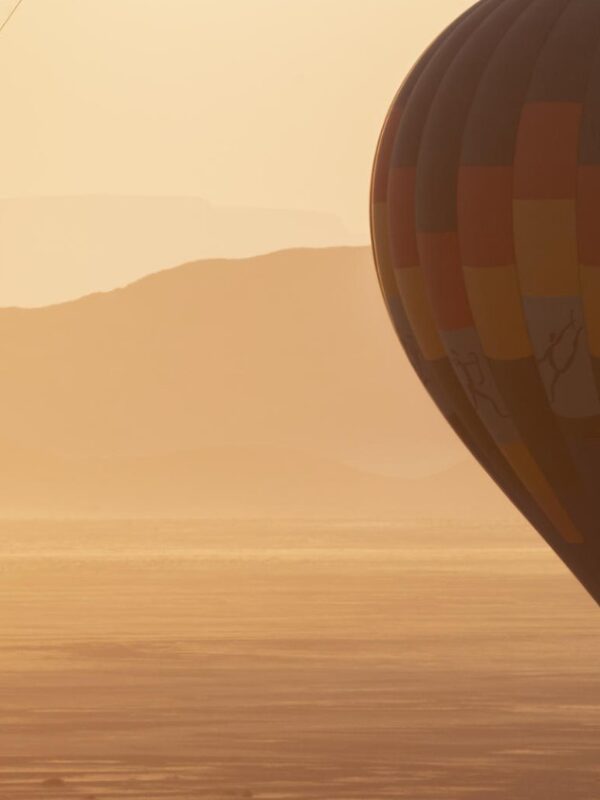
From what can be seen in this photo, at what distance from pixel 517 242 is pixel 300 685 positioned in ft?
23.6

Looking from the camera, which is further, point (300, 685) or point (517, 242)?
point (300, 685)

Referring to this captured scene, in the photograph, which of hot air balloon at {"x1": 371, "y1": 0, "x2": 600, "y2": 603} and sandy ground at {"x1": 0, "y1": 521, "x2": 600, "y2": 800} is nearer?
hot air balloon at {"x1": 371, "y1": 0, "x2": 600, "y2": 603}

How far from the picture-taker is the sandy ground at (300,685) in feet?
40.8

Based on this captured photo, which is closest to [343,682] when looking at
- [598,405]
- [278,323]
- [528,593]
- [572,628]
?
[572,628]

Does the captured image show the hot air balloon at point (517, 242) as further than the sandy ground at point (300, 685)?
No

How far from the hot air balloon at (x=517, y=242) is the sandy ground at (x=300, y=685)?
1.99 meters

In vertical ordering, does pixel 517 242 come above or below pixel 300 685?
below

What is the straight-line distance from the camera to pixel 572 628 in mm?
22516

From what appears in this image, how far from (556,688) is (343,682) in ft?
5.87

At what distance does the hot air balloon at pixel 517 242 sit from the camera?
1059cm

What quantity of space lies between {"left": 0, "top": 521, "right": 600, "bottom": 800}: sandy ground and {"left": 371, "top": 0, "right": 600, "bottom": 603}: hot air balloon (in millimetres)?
1991

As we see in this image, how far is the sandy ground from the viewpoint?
489 inches

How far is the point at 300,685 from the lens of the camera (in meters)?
17.1

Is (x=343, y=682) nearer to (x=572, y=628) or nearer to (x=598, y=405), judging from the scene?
(x=572, y=628)
